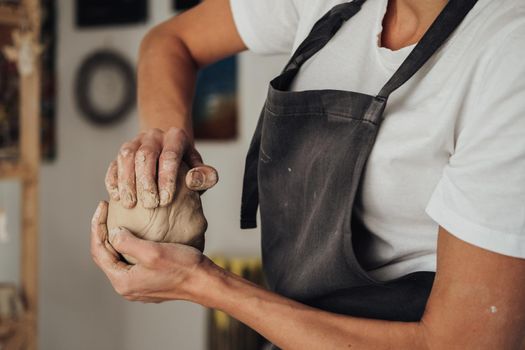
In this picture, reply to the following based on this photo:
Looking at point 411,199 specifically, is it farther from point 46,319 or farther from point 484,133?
point 46,319

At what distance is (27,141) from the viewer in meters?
2.98

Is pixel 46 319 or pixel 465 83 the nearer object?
pixel 465 83

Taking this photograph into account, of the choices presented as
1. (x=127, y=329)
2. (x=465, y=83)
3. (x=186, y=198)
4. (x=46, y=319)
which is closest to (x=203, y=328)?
(x=127, y=329)

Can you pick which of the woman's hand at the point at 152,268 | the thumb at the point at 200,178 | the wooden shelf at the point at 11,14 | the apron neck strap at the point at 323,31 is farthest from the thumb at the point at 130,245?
the wooden shelf at the point at 11,14

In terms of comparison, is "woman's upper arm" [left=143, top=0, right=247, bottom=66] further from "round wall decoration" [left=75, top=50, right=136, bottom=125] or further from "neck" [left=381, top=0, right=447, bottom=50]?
"round wall decoration" [left=75, top=50, right=136, bottom=125]

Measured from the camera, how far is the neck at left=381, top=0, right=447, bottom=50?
42.8 inches

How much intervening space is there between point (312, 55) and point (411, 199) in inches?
13.1

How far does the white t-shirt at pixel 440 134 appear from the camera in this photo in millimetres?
874

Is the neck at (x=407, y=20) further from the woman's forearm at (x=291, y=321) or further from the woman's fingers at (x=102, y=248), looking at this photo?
the woman's fingers at (x=102, y=248)

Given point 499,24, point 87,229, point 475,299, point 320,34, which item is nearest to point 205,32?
point 320,34

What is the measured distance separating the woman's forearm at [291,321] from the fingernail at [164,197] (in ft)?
0.44

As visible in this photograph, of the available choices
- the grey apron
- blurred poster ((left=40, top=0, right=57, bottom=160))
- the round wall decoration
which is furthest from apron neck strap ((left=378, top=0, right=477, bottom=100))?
blurred poster ((left=40, top=0, right=57, bottom=160))

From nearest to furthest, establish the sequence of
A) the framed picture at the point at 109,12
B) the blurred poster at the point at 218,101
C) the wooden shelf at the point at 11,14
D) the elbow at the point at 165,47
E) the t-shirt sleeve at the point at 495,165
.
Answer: the t-shirt sleeve at the point at 495,165
the elbow at the point at 165,47
the wooden shelf at the point at 11,14
the blurred poster at the point at 218,101
the framed picture at the point at 109,12

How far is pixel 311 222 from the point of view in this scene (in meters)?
1.15
